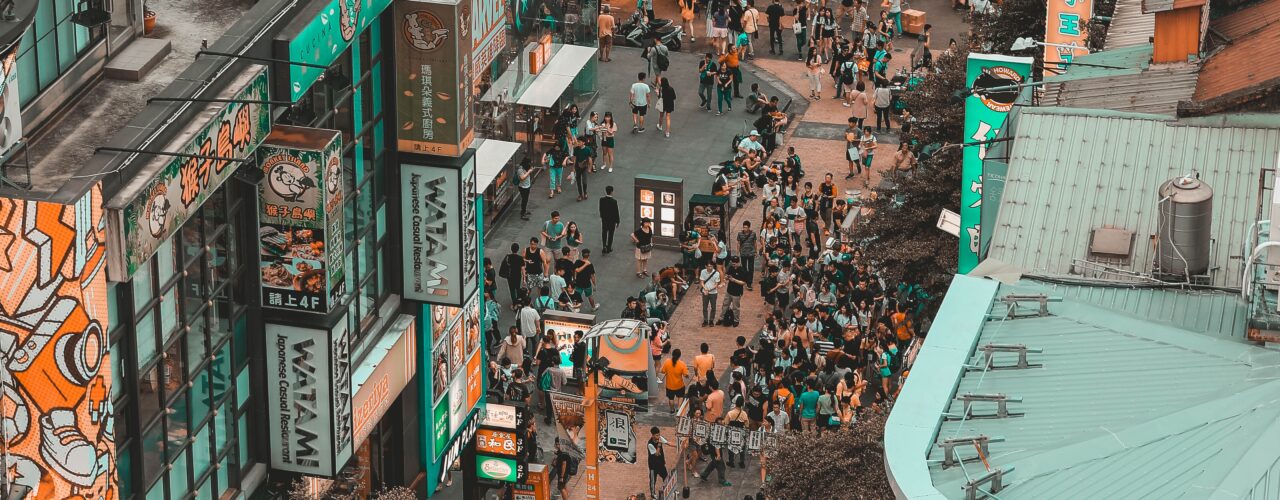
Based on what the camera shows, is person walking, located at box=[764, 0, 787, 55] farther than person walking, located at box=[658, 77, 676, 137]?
Yes

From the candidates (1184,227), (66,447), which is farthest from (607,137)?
(66,447)

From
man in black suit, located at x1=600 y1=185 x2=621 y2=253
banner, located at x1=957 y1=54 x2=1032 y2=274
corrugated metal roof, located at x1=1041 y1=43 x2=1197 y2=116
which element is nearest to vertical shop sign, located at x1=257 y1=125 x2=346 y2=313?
corrugated metal roof, located at x1=1041 y1=43 x2=1197 y2=116

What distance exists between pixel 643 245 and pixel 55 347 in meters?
26.7

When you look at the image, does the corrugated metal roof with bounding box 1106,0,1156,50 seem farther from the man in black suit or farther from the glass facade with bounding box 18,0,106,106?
the glass facade with bounding box 18,0,106,106

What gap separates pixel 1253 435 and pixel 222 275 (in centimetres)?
1590

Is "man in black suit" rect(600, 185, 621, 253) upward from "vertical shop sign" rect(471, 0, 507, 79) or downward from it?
downward

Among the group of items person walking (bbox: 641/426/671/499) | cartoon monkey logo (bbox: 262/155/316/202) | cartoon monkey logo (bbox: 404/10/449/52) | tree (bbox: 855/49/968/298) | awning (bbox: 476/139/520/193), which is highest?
cartoon monkey logo (bbox: 404/10/449/52)

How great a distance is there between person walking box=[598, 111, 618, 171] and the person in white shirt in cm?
943

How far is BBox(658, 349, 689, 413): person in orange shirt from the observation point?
45062 millimetres

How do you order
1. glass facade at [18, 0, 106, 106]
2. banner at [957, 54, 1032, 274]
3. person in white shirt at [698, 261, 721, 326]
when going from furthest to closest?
person in white shirt at [698, 261, 721, 326], banner at [957, 54, 1032, 274], glass facade at [18, 0, 106, 106]

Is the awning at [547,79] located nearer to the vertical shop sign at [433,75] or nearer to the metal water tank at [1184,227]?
the vertical shop sign at [433,75]

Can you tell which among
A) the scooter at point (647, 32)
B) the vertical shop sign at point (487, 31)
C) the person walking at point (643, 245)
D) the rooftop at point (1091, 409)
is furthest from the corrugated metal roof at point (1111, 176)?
the scooter at point (647, 32)

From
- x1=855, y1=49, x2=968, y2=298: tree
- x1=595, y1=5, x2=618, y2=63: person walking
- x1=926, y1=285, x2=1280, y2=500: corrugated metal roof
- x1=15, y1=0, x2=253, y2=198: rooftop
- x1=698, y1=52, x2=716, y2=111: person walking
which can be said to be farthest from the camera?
x1=595, y1=5, x2=618, y2=63: person walking

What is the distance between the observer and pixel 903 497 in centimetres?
2617
